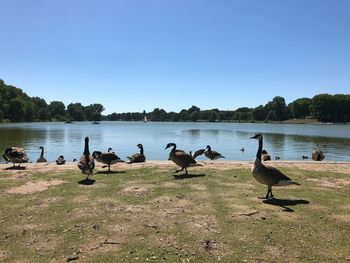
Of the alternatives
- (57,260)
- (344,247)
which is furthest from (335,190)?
(57,260)

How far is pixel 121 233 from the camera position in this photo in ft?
27.5

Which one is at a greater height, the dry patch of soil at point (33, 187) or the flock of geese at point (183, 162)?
the flock of geese at point (183, 162)

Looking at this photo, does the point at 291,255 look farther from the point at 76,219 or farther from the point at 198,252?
the point at 76,219

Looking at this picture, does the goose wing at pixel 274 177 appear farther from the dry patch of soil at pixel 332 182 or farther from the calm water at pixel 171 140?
the calm water at pixel 171 140

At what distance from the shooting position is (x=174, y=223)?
9.04 meters

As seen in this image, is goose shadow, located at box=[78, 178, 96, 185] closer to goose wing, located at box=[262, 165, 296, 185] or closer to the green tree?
goose wing, located at box=[262, 165, 296, 185]

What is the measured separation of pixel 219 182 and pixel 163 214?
16.1 feet

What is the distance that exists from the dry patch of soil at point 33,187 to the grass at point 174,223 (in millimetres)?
302

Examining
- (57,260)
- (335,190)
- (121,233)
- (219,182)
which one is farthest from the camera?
(219,182)

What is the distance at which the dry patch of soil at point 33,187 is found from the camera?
41.1 feet

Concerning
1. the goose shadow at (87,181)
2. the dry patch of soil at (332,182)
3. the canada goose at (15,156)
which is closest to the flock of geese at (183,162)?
the canada goose at (15,156)

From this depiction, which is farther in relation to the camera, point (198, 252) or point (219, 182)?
point (219, 182)

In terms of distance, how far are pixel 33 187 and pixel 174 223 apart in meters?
6.67

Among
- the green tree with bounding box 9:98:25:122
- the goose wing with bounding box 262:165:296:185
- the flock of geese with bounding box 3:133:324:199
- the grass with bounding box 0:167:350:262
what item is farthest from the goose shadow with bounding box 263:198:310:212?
the green tree with bounding box 9:98:25:122
